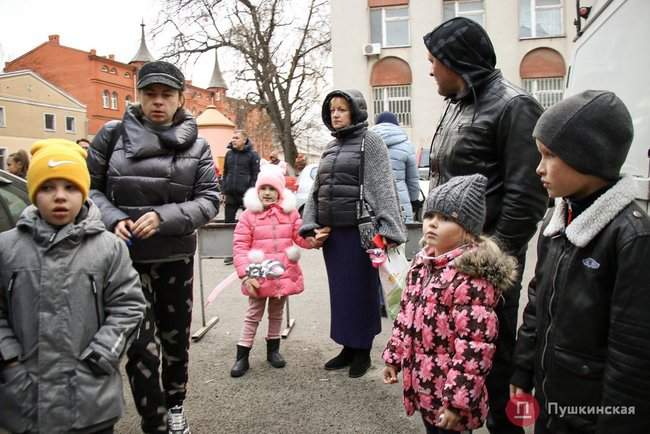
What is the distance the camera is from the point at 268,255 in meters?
4.27

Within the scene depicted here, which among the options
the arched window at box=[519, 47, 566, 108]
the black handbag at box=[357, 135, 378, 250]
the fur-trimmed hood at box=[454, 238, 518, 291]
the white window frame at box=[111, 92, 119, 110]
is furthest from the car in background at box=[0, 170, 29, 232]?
the white window frame at box=[111, 92, 119, 110]

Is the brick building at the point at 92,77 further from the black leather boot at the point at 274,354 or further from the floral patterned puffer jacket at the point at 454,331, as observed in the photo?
the floral patterned puffer jacket at the point at 454,331

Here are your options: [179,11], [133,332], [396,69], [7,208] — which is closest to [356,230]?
[133,332]

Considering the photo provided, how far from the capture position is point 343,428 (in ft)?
10.8

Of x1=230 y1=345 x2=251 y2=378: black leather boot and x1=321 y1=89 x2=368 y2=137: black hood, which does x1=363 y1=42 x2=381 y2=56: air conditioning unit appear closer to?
x1=321 y1=89 x2=368 y2=137: black hood

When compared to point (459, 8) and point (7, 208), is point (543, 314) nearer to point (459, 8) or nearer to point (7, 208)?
point (7, 208)

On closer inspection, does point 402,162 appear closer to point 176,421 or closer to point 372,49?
point 176,421

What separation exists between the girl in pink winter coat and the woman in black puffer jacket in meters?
1.11

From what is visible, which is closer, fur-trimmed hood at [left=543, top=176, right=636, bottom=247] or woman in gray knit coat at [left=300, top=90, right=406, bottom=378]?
fur-trimmed hood at [left=543, top=176, right=636, bottom=247]

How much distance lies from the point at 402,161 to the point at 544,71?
18379 millimetres

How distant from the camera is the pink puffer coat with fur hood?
4238 millimetres

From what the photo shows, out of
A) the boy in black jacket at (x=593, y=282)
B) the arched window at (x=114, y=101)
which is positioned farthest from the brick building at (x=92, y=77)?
the boy in black jacket at (x=593, y=282)

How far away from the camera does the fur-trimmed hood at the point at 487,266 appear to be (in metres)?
2.20

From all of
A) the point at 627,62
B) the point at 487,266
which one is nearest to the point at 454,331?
the point at 487,266
